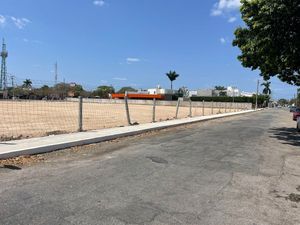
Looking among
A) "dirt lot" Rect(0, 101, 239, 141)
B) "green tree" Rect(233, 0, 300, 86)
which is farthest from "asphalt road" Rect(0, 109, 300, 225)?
"green tree" Rect(233, 0, 300, 86)

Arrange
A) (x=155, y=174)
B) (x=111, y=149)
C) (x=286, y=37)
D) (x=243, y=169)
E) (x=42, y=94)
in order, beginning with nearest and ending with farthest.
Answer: (x=155, y=174)
(x=243, y=169)
(x=111, y=149)
(x=286, y=37)
(x=42, y=94)

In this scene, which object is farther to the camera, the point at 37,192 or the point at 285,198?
the point at 285,198

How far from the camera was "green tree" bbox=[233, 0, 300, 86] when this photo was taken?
14305mm

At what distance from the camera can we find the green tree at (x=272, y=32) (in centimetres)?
1430

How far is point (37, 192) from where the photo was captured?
6.23 metres

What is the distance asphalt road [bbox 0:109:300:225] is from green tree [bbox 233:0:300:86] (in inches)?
244

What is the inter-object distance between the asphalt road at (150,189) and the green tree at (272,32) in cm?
620

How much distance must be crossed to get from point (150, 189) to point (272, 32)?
1095cm

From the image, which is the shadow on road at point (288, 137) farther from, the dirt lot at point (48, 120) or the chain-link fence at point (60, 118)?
the dirt lot at point (48, 120)

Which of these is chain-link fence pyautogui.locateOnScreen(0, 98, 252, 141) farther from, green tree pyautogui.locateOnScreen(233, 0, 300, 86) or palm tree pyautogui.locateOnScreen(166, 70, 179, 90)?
palm tree pyautogui.locateOnScreen(166, 70, 179, 90)

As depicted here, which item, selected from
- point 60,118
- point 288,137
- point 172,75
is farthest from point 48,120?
point 172,75

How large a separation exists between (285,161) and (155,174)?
4.77m

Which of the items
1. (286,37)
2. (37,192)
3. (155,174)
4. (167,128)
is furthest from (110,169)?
(167,128)

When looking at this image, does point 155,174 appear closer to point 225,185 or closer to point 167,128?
point 225,185
